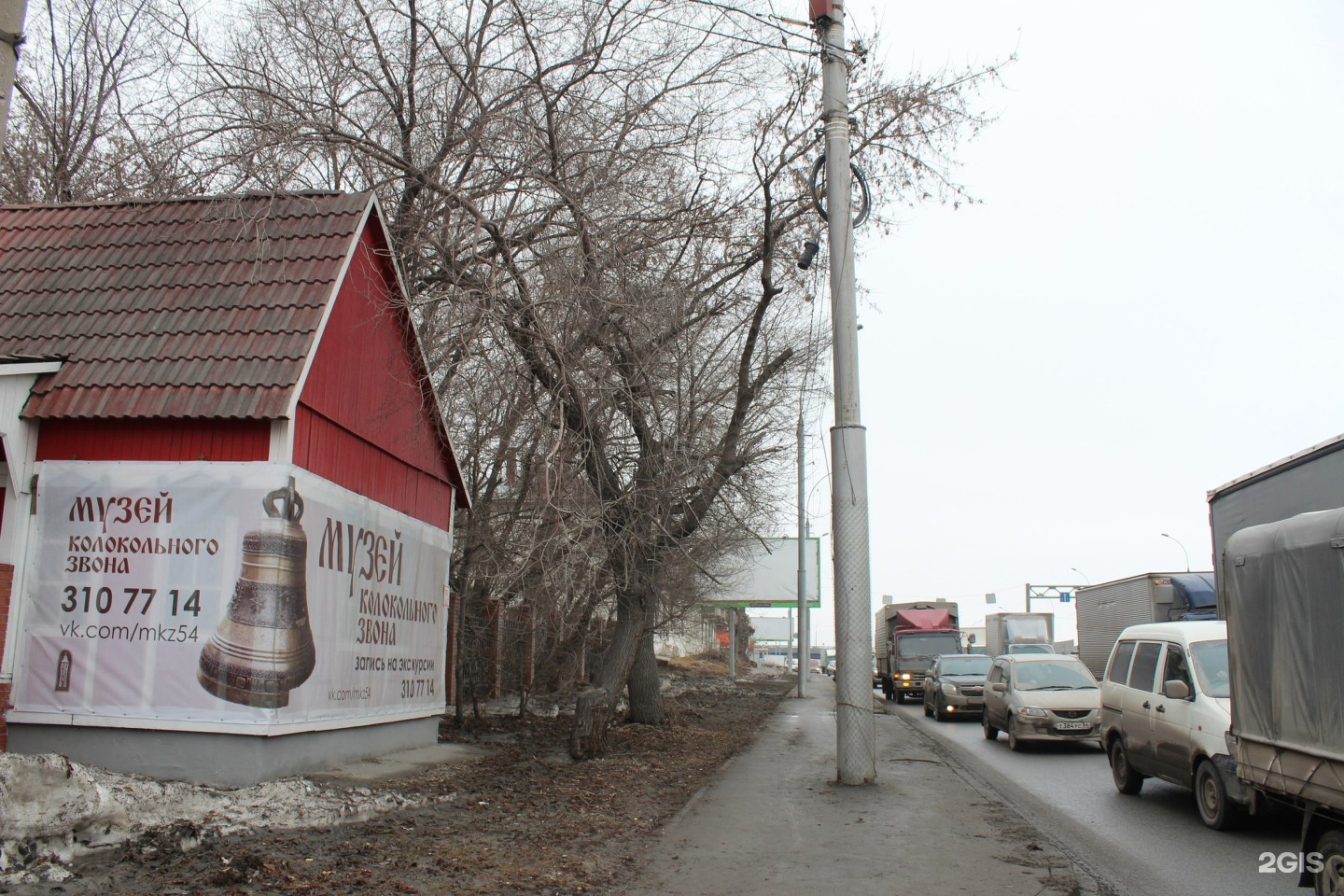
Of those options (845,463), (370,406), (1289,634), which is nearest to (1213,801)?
(1289,634)

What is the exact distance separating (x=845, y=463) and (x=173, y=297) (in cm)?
739

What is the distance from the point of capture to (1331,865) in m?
5.68

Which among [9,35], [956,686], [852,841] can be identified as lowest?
[852,841]

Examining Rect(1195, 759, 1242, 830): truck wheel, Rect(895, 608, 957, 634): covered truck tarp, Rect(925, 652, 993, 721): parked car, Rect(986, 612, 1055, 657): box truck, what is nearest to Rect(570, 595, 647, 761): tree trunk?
Rect(1195, 759, 1242, 830): truck wheel

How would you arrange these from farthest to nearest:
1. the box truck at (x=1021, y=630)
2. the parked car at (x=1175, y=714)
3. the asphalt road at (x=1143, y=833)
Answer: the box truck at (x=1021, y=630) < the parked car at (x=1175, y=714) < the asphalt road at (x=1143, y=833)

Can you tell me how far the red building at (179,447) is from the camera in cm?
938

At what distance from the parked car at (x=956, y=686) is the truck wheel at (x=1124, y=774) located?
1044 centimetres

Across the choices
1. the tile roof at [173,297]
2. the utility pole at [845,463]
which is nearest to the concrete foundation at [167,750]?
the tile roof at [173,297]

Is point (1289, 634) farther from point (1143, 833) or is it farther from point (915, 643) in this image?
point (915, 643)

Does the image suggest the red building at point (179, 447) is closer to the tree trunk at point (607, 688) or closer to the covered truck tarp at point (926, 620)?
the tree trunk at point (607, 688)

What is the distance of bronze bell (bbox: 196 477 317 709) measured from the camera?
932cm

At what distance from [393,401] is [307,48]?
4.94 metres

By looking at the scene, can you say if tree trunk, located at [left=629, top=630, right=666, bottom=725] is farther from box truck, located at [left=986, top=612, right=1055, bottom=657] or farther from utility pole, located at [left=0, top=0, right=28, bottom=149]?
box truck, located at [left=986, top=612, right=1055, bottom=657]

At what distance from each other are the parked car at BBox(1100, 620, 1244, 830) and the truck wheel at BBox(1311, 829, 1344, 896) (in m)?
3.27
